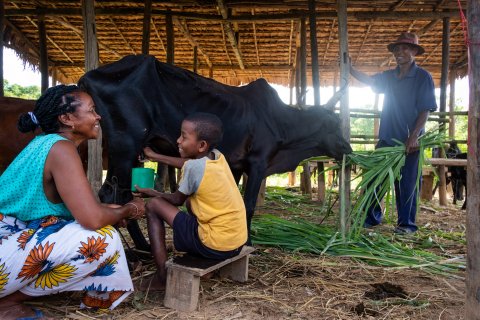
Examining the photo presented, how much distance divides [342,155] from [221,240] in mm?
2138

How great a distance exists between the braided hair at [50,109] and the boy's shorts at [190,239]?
0.89m

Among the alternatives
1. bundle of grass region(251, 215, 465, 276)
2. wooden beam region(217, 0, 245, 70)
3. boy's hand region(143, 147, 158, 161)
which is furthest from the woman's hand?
wooden beam region(217, 0, 245, 70)

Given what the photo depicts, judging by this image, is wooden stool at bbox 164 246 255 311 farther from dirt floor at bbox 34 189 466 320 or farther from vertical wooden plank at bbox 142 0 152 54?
vertical wooden plank at bbox 142 0 152 54

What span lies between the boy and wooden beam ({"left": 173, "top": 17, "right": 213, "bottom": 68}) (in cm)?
550

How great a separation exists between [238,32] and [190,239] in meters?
6.63

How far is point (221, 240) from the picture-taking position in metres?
2.48

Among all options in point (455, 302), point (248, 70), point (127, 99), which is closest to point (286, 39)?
point (248, 70)

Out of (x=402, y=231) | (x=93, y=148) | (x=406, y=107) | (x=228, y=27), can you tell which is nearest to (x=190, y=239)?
(x=93, y=148)

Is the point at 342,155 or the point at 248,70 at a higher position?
the point at 248,70

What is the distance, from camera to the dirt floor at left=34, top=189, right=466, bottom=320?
2404 mm

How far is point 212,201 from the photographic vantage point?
246 cm

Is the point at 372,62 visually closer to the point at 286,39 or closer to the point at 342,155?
A: the point at 286,39

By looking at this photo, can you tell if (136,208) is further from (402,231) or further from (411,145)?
(402,231)

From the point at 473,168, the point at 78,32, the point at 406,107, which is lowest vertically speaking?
the point at 473,168
